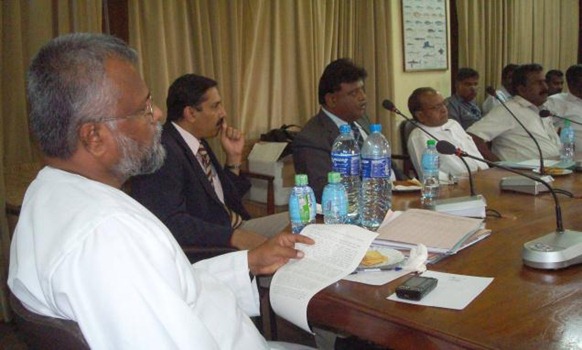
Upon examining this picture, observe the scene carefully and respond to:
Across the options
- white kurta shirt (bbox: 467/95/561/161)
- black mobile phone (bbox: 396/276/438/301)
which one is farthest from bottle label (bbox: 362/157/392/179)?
white kurta shirt (bbox: 467/95/561/161)

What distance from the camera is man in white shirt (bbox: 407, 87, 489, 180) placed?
3014 mm

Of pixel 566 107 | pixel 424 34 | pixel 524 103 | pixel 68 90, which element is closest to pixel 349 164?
pixel 68 90

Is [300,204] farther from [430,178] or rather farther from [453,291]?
[430,178]

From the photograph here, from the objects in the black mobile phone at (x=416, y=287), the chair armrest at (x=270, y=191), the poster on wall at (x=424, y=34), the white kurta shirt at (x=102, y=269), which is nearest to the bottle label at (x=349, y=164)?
the black mobile phone at (x=416, y=287)

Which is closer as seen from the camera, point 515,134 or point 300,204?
point 300,204

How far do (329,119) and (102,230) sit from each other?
196cm

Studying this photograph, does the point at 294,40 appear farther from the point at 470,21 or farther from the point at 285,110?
the point at 470,21

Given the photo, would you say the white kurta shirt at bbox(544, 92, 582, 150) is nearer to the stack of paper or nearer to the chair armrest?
the chair armrest

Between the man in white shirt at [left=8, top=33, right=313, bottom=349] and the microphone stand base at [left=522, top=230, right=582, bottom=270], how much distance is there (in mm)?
664

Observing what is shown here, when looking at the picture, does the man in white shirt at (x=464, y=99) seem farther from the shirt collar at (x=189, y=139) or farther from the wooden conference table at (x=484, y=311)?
the wooden conference table at (x=484, y=311)

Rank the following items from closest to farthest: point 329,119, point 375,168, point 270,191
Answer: point 375,168
point 329,119
point 270,191

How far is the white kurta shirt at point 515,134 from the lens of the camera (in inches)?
147

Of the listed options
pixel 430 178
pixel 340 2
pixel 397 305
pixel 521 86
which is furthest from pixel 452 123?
pixel 397 305

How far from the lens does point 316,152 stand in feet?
8.43
